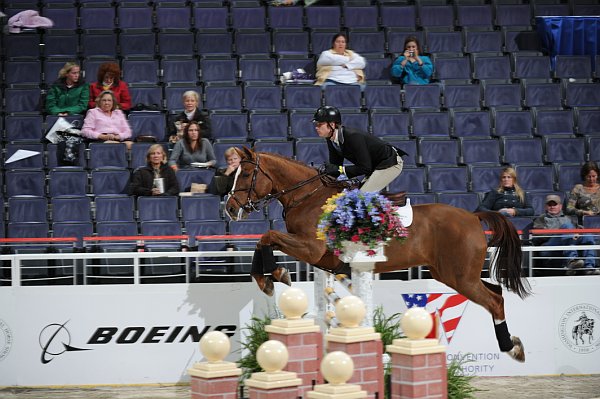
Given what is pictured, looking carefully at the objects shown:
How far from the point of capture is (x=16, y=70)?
12.5 metres

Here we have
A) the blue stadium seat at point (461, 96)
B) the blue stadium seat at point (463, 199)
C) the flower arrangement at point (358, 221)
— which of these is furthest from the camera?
the blue stadium seat at point (461, 96)

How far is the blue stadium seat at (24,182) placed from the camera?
1082 cm

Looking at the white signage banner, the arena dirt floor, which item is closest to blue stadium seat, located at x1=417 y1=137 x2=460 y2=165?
the white signage banner

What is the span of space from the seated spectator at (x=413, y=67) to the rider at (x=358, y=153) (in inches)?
159

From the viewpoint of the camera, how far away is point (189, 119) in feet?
37.6

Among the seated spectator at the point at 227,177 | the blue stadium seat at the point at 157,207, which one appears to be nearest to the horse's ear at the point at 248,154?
the seated spectator at the point at 227,177

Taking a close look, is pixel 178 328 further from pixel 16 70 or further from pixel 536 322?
pixel 16 70

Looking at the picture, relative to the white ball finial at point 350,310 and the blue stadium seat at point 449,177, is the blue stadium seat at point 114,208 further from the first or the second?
the white ball finial at point 350,310

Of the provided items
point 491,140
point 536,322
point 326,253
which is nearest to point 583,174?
point 491,140

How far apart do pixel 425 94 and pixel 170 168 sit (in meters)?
3.65

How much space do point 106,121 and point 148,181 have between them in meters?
1.37

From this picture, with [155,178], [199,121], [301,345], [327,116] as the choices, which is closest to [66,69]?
[199,121]

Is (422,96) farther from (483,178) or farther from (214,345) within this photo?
(214,345)

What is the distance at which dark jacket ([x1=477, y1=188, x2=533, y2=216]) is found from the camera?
10383 mm
